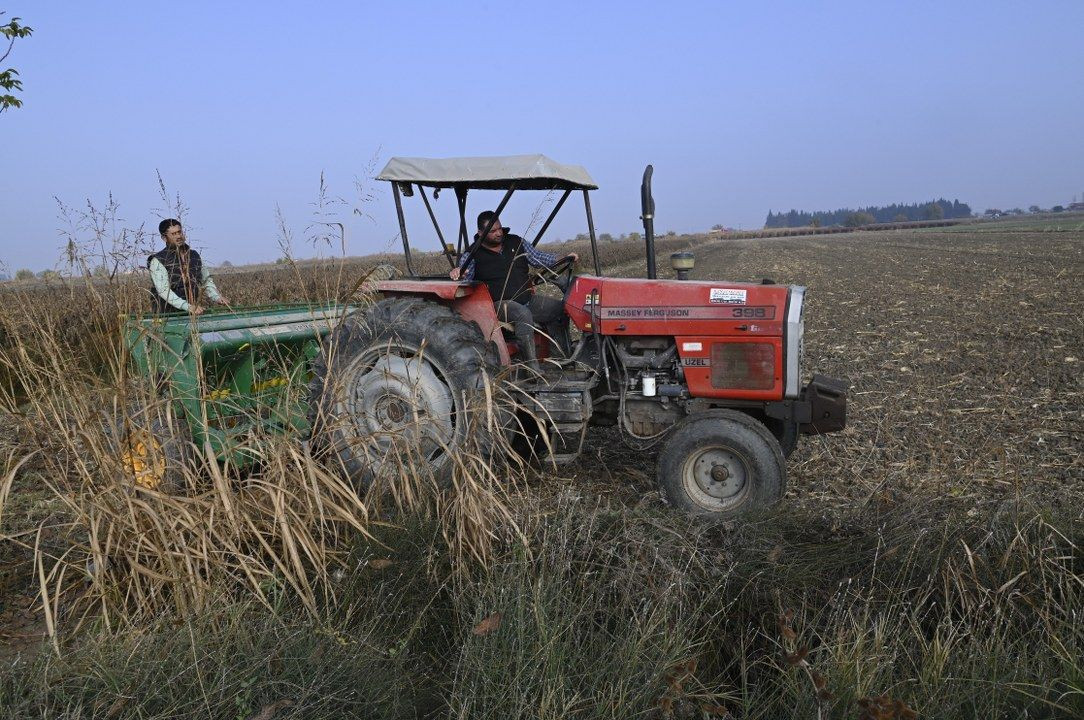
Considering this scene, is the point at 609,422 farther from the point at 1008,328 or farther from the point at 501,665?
the point at 1008,328

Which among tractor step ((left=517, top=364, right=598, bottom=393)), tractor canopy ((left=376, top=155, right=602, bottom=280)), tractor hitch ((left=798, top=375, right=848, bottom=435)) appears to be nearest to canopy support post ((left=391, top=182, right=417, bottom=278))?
tractor canopy ((left=376, top=155, right=602, bottom=280))

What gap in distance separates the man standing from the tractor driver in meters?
1.67

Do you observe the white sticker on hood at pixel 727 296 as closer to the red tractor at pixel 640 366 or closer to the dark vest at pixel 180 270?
the red tractor at pixel 640 366

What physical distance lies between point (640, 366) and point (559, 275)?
3.07 ft

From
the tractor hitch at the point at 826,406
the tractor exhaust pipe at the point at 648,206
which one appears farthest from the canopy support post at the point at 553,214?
the tractor hitch at the point at 826,406

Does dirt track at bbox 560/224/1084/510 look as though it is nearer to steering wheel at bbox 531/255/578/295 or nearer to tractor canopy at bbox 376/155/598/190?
steering wheel at bbox 531/255/578/295

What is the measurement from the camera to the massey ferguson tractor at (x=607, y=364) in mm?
4422

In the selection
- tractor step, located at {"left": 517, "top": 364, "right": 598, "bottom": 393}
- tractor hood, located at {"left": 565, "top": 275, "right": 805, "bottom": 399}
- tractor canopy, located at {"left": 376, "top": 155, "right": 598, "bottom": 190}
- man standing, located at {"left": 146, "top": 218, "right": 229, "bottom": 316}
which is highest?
tractor canopy, located at {"left": 376, "top": 155, "right": 598, "bottom": 190}

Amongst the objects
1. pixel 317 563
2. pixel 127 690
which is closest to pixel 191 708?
pixel 127 690

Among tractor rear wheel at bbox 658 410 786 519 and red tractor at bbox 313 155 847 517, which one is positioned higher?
red tractor at bbox 313 155 847 517

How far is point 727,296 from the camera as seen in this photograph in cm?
469

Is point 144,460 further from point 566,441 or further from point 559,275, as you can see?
point 559,275

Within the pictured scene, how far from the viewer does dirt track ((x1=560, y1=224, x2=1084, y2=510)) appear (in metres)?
4.92

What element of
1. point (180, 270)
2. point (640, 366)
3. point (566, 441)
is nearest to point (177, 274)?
point (180, 270)
